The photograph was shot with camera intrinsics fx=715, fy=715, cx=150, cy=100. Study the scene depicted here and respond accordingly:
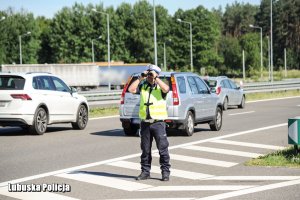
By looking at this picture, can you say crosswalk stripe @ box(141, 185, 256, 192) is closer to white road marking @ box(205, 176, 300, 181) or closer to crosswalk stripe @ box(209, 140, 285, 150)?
white road marking @ box(205, 176, 300, 181)

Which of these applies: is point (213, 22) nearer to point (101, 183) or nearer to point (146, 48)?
point (146, 48)

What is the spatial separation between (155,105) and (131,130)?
26.6 ft

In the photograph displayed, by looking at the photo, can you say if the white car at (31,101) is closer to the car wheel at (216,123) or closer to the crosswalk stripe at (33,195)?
the car wheel at (216,123)

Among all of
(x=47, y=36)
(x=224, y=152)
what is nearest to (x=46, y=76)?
(x=224, y=152)

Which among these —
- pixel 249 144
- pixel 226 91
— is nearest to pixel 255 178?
pixel 249 144

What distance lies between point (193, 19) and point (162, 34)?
5.91 meters

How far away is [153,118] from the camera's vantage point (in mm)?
10516

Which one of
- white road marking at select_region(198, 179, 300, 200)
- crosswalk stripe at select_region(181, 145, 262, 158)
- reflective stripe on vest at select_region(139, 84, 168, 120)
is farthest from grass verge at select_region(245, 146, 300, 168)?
reflective stripe on vest at select_region(139, 84, 168, 120)

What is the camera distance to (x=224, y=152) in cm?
1462

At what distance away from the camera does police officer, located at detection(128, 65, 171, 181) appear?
10.5 m

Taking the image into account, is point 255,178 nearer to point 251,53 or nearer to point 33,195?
point 33,195

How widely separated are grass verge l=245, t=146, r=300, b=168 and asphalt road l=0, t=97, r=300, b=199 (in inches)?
10.0

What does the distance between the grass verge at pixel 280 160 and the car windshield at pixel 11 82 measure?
25.8 ft

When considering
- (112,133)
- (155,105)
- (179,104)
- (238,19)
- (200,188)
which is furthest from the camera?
(238,19)
